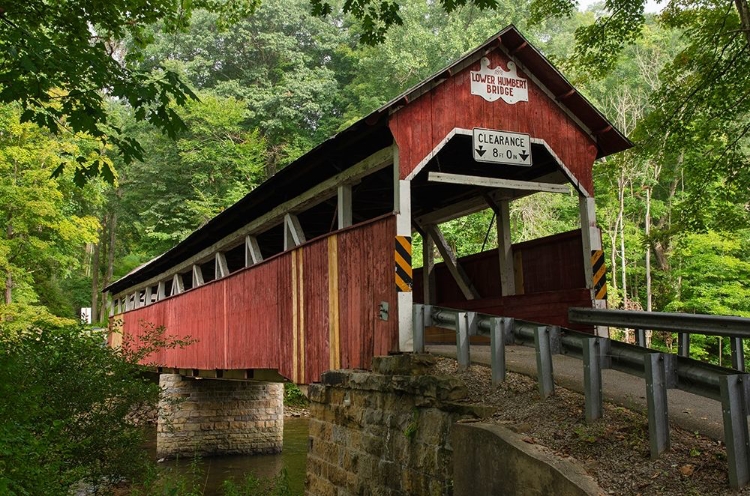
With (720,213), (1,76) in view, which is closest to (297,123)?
(720,213)

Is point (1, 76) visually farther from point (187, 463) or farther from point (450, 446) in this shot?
point (187, 463)

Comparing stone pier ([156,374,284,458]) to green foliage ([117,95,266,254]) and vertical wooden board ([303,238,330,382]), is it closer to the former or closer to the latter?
vertical wooden board ([303,238,330,382])

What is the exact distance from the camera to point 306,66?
115 ft

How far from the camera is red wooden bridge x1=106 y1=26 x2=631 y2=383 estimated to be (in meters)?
6.80

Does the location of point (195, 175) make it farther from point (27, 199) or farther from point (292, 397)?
point (292, 397)

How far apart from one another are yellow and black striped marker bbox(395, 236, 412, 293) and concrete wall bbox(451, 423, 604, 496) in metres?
1.96

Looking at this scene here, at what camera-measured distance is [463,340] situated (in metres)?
5.51

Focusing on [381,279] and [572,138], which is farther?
[572,138]

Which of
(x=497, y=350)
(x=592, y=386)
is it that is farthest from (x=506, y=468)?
(x=497, y=350)

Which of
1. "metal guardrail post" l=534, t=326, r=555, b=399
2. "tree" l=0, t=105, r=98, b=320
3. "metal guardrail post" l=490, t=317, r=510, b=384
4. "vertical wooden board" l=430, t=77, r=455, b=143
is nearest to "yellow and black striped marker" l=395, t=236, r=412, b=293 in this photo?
"vertical wooden board" l=430, t=77, r=455, b=143

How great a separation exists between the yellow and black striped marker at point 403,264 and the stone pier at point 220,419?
11.8 meters

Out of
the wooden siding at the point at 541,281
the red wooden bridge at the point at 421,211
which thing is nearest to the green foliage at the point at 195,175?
the red wooden bridge at the point at 421,211

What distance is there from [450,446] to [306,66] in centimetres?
3246

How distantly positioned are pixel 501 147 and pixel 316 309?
9.86ft
